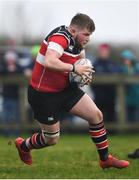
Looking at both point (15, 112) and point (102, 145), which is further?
point (15, 112)

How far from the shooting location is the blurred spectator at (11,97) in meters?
18.4

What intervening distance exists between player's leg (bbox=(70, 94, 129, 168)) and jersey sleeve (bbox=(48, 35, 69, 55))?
2.81 feet

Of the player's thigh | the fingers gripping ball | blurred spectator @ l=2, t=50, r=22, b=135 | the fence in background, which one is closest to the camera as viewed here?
the fingers gripping ball

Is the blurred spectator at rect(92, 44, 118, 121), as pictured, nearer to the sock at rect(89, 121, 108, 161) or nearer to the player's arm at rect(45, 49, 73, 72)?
the sock at rect(89, 121, 108, 161)

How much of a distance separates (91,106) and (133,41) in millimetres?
45451

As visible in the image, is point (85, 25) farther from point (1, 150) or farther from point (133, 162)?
point (1, 150)

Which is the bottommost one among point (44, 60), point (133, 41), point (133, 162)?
point (133, 41)

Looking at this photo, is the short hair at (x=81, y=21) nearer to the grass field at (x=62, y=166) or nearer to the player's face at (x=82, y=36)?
the player's face at (x=82, y=36)

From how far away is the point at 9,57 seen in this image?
1773 cm

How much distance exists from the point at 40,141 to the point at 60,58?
1.30m

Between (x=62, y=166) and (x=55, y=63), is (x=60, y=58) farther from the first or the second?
(x=62, y=166)

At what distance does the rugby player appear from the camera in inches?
374

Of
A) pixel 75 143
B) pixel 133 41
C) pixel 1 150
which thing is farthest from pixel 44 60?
pixel 133 41

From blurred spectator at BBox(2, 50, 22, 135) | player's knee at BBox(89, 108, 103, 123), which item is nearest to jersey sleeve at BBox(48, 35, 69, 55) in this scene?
player's knee at BBox(89, 108, 103, 123)
